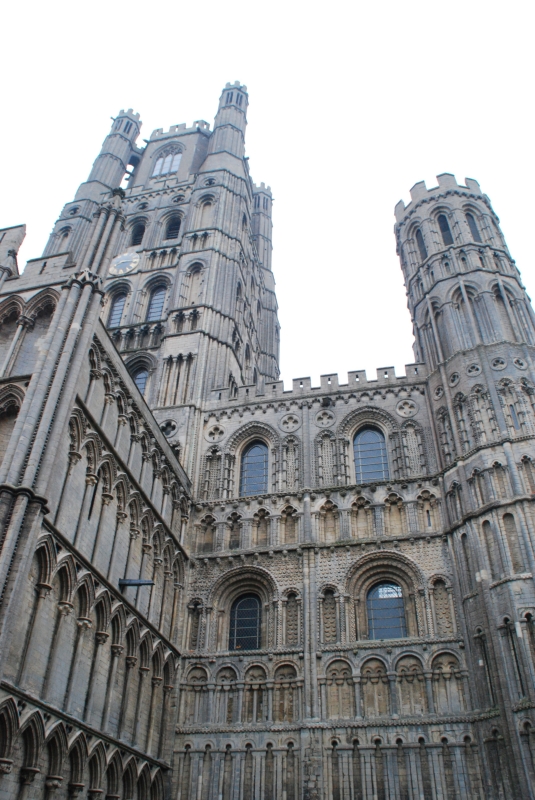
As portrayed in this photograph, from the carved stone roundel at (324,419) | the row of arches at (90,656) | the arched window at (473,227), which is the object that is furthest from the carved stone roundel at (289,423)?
the arched window at (473,227)

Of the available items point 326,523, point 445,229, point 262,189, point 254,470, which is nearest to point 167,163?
point 262,189

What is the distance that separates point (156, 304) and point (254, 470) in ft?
44.4

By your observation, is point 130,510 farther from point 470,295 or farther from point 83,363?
point 470,295

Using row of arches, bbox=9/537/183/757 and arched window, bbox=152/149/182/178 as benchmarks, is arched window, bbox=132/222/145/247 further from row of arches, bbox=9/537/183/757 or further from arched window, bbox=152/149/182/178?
row of arches, bbox=9/537/183/757

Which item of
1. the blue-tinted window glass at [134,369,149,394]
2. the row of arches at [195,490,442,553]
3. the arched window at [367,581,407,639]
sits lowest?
the arched window at [367,581,407,639]

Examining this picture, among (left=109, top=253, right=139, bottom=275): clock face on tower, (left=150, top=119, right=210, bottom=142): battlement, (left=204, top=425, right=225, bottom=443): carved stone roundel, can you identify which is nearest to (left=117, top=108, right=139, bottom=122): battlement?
(left=150, top=119, right=210, bottom=142): battlement

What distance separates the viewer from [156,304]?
3709cm

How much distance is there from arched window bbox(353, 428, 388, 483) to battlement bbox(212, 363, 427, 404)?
6.69 ft

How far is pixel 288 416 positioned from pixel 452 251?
416 inches

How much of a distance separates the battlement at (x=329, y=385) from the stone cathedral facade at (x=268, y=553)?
107mm

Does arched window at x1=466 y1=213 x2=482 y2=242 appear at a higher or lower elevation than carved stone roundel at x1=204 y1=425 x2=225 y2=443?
higher

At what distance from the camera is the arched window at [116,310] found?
36.5m

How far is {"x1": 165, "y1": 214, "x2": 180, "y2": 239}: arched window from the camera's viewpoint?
42.1 meters

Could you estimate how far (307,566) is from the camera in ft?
77.9
